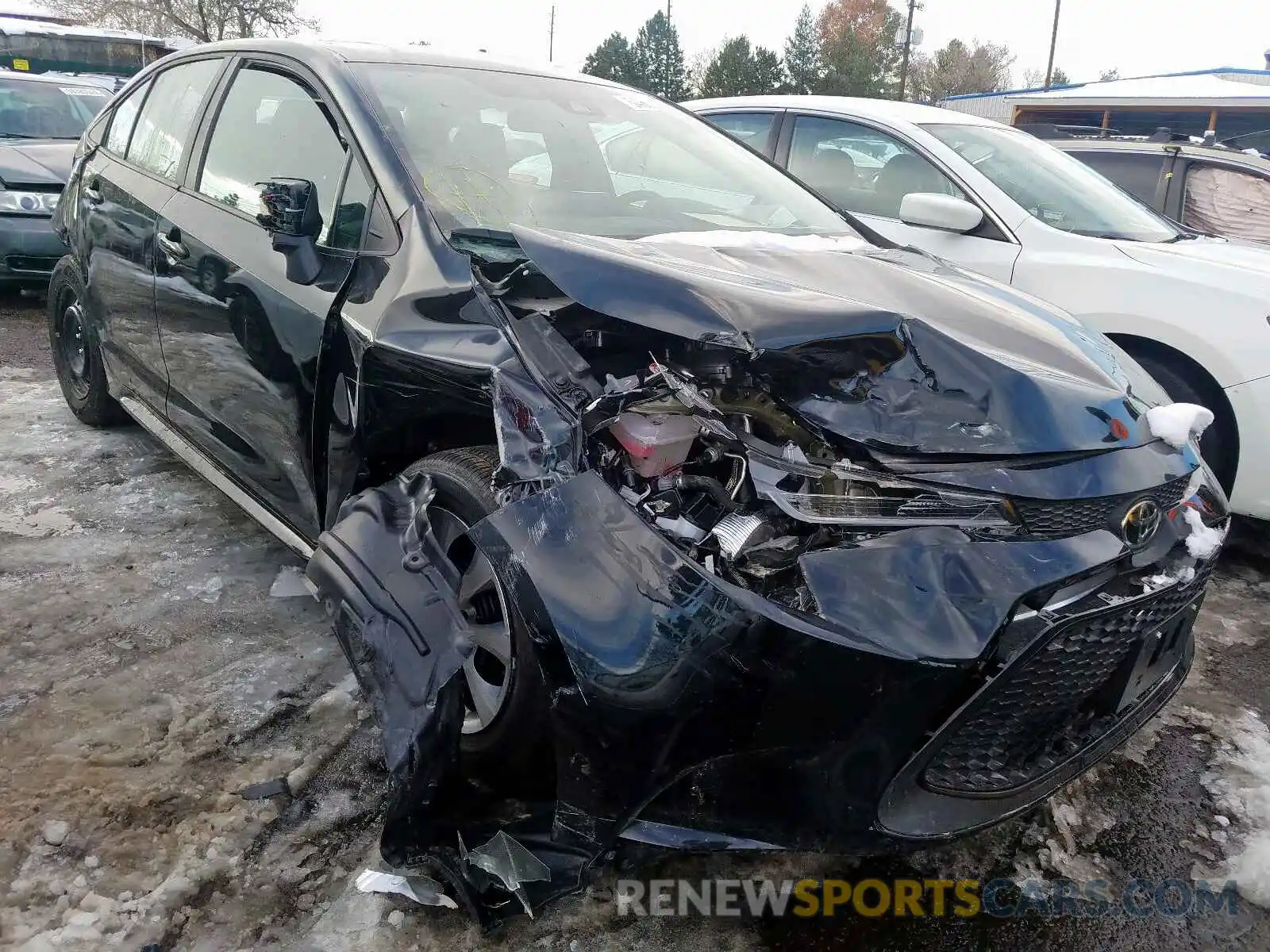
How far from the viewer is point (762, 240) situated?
2.69 m

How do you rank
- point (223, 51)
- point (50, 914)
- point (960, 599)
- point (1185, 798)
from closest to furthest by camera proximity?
point (960, 599) < point (50, 914) < point (1185, 798) < point (223, 51)

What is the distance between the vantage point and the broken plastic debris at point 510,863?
165 cm

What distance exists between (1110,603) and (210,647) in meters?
2.39

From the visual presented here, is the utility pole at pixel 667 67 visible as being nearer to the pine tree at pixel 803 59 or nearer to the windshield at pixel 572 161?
the pine tree at pixel 803 59

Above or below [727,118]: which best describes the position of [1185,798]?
below

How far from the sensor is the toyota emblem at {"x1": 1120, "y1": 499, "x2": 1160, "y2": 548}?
175cm

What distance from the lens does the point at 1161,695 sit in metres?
2.00

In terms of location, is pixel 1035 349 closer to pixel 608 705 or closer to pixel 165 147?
pixel 608 705

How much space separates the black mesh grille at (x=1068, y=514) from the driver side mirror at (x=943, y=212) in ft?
8.13

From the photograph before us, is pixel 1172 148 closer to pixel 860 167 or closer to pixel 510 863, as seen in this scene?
pixel 860 167

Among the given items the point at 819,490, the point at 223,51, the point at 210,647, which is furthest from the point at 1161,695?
the point at 223,51

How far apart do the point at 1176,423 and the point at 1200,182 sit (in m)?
4.60

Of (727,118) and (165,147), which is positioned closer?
(165,147)

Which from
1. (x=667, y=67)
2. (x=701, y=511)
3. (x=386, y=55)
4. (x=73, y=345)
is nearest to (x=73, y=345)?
(x=73, y=345)
